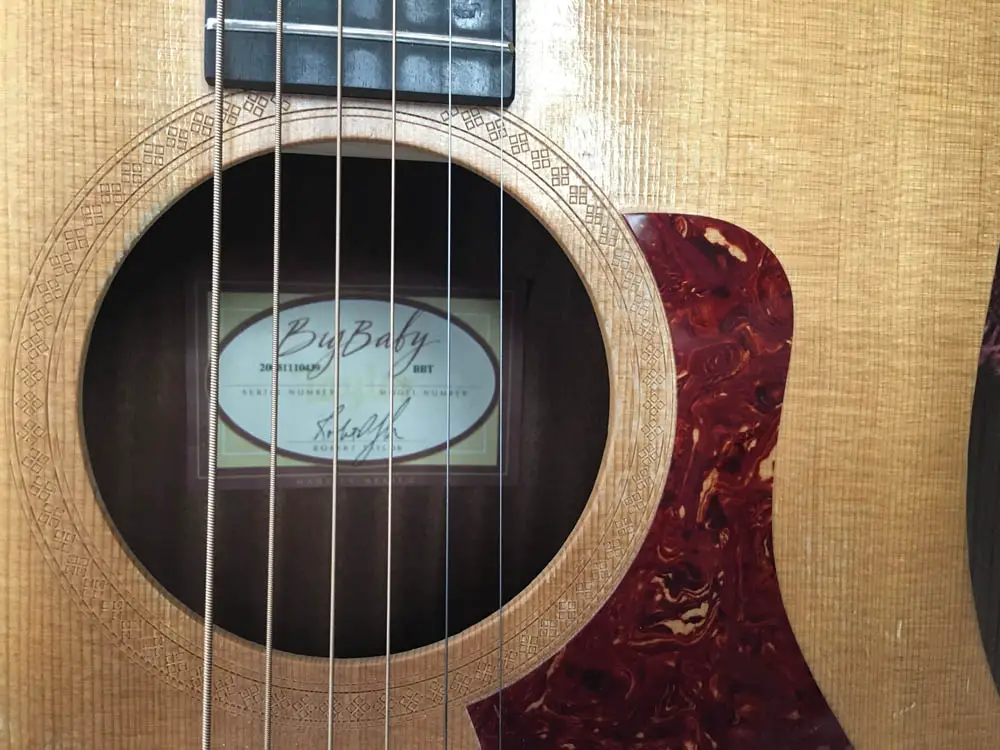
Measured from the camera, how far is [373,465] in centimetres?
88

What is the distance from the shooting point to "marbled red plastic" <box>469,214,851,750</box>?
733mm

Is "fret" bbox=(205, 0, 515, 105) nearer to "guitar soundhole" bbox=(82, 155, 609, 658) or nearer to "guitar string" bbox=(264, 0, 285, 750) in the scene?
"guitar string" bbox=(264, 0, 285, 750)

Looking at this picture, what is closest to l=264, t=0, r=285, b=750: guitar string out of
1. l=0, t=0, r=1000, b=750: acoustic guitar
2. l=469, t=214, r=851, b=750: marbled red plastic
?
l=0, t=0, r=1000, b=750: acoustic guitar

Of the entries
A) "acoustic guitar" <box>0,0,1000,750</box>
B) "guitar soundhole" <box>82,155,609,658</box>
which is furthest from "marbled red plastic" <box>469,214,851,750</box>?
"guitar soundhole" <box>82,155,609,658</box>

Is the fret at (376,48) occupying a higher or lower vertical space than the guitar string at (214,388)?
higher

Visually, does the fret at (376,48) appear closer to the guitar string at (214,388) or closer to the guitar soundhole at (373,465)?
the guitar string at (214,388)

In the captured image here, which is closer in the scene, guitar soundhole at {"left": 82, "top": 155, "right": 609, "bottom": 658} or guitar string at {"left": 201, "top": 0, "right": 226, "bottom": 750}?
guitar string at {"left": 201, "top": 0, "right": 226, "bottom": 750}

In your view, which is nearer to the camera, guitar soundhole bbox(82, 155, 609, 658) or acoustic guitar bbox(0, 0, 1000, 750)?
acoustic guitar bbox(0, 0, 1000, 750)

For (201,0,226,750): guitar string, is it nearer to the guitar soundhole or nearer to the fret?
the fret

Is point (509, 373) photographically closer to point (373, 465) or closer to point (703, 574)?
point (373, 465)

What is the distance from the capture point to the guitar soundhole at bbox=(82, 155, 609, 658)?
0.83 m

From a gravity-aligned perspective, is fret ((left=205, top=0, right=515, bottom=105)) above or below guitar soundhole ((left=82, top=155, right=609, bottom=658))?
above

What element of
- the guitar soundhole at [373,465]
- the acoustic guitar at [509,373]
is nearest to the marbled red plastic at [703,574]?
the acoustic guitar at [509,373]

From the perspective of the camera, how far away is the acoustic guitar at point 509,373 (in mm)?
646
